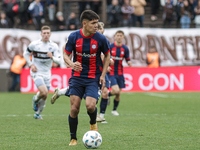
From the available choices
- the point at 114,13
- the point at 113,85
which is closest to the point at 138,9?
the point at 114,13

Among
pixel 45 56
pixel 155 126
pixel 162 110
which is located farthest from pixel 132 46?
pixel 155 126

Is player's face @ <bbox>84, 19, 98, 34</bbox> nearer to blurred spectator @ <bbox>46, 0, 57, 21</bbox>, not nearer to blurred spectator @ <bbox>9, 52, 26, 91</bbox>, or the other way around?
blurred spectator @ <bbox>9, 52, 26, 91</bbox>

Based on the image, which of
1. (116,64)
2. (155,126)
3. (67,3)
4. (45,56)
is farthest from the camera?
(67,3)

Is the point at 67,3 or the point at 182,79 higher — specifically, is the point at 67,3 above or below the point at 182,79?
above

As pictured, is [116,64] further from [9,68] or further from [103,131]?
[9,68]

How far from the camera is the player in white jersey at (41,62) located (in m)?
9.76

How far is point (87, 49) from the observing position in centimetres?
614

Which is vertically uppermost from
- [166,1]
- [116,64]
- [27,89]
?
[166,1]

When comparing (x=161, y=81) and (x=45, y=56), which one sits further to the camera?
(x=161, y=81)

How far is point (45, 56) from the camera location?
991 centimetres

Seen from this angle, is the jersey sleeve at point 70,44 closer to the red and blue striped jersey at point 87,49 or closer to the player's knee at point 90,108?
the red and blue striped jersey at point 87,49

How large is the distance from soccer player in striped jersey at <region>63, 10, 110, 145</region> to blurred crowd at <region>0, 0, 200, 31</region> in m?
13.8

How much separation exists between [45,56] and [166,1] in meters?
12.4

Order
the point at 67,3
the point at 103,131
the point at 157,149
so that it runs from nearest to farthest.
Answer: the point at 157,149 → the point at 103,131 → the point at 67,3
